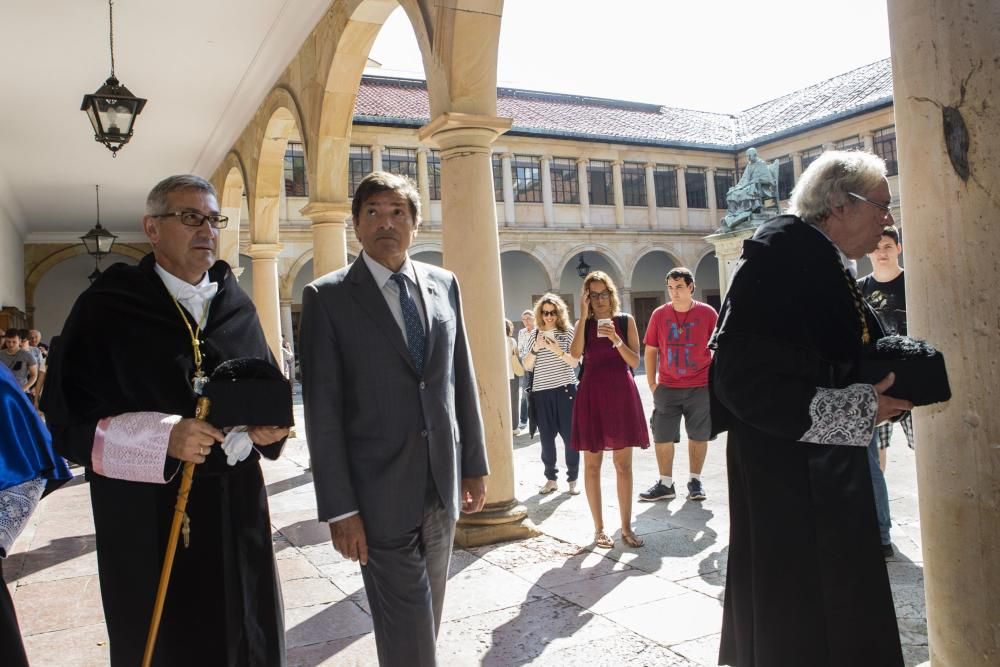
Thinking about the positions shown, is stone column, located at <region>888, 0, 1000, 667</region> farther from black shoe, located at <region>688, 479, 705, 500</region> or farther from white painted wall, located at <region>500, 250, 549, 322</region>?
white painted wall, located at <region>500, 250, 549, 322</region>

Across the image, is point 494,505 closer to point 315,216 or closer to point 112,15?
point 315,216

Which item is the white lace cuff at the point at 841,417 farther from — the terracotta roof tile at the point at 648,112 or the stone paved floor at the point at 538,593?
the terracotta roof tile at the point at 648,112

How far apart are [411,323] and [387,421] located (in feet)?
1.07

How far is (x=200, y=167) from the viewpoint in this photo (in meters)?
13.4

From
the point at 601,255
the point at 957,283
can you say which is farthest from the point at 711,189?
the point at 957,283

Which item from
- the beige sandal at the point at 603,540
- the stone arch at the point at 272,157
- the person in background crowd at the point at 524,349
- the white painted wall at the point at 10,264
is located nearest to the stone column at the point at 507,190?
the white painted wall at the point at 10,264

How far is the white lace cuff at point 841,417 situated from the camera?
2025 millimetres

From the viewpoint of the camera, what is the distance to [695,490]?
19.4 ft

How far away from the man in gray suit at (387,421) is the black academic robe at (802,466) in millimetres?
893

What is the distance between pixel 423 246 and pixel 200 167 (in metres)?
13.2

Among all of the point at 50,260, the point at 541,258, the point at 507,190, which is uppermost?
the point at 507,190

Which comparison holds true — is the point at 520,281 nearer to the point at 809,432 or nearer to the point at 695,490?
the point at 695,490

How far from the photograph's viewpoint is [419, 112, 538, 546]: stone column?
16.5 feet

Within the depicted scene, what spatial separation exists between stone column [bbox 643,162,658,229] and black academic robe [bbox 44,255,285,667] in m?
29.9
